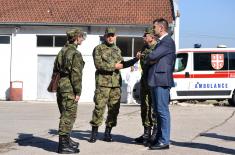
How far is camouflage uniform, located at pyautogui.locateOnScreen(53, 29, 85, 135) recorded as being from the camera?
8914mm

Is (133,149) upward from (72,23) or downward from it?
downward

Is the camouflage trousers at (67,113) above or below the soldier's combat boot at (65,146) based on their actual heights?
above

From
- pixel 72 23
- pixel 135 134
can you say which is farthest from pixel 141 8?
pixel 135 134

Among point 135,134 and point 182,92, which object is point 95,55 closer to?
point 135,134

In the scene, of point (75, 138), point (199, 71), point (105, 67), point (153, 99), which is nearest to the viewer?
point (153, 99)

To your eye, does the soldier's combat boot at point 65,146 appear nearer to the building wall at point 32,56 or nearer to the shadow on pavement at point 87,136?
the shadow on pavement at point 87,136

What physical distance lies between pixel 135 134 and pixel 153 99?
249 centimetres

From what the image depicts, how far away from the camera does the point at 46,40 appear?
91.1 ft

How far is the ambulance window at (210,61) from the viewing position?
71.8 feet

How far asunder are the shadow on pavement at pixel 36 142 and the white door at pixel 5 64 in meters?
16.5

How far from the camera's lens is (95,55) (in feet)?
33.1

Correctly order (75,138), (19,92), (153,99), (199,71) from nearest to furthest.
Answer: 1. (153,99)
2. (75,138)
3. (199,71)
4. (19,92)

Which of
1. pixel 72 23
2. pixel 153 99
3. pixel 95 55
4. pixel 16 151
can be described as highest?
pixel 72 23

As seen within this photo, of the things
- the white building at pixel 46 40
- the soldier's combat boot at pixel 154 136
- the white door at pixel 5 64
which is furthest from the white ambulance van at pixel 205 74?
the soldier's combat boot at pixel 154 136
